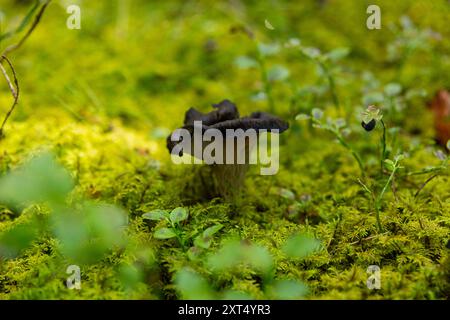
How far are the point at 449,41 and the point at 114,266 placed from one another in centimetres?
260

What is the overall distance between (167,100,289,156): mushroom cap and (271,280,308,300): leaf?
56cm

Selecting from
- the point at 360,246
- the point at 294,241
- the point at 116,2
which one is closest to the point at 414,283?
the point at 360,246

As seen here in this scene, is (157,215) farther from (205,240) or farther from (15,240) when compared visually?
(15,240)

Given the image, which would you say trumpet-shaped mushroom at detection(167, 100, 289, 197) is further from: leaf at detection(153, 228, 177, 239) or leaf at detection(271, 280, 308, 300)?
leaf at detection(271, 280, 308, 300)

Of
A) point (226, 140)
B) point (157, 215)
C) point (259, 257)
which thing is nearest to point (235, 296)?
point (259, 257)

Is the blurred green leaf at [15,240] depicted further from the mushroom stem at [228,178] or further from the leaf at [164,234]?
the mushroom stem at [228,178]

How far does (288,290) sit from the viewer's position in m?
1.36

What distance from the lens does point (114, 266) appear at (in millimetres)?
1537

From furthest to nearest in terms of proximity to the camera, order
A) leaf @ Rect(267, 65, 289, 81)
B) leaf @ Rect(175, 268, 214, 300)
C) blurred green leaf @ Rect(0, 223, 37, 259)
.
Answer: leaf @ Rect(267, 65, 289, 81), blurred green leaf @ Rect(0, 223, 37, 259), leaf @ Rect(175, 268, 214, 300)

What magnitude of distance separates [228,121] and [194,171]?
485mm

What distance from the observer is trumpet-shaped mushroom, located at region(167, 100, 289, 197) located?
1.69 m

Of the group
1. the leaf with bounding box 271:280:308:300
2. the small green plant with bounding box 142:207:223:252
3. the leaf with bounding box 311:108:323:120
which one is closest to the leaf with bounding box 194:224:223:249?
the small green plant with bounding box 142:207:223:252

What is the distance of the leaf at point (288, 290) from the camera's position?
1354mm

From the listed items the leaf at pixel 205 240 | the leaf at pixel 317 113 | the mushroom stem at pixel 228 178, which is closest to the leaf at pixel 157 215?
the leaf at pixel 205 240
